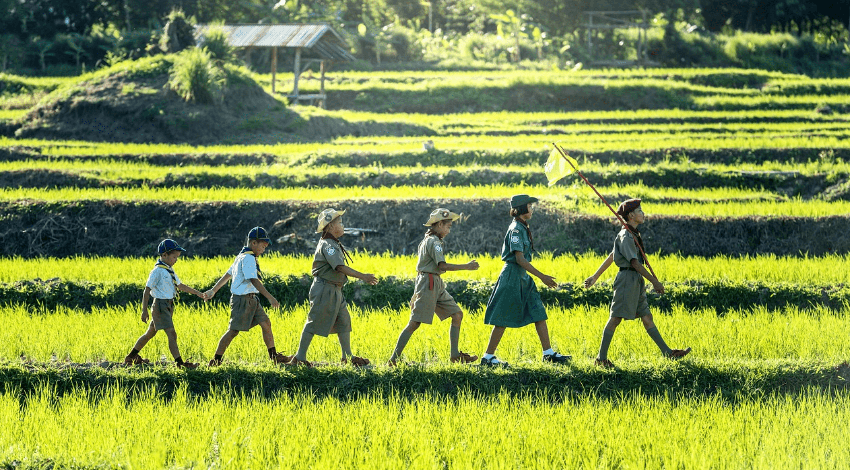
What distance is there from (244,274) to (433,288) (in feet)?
4.63

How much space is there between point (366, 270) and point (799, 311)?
4432 millimetres

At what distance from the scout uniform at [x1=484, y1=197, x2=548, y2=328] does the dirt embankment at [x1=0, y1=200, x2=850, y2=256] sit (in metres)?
4.74

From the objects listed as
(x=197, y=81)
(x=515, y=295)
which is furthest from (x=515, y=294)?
(x=197, y=81)

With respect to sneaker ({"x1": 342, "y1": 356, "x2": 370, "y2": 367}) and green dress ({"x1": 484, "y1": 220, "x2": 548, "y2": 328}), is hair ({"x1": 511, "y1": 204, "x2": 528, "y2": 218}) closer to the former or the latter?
green dress ({"x1": 484, "y1": 220, "x2": 548, "y2": 328})

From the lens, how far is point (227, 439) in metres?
4.64

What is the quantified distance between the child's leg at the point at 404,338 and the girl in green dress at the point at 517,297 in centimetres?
55

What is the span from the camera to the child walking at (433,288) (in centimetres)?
632

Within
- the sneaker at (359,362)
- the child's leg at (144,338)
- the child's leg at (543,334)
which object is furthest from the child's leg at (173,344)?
the child's leg at (543,334)

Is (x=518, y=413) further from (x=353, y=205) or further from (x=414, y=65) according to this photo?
(x=414, y=65)

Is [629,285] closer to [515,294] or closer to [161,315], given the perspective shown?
[515,294]

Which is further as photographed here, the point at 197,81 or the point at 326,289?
the point at 197,81

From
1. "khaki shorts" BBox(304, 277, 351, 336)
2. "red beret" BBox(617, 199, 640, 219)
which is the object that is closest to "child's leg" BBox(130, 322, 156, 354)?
"khaki shorts" BBox(304, 277, 351, 336)

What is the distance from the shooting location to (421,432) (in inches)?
196

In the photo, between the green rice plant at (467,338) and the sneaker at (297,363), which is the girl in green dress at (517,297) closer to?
the green rice plant at (467,338)
